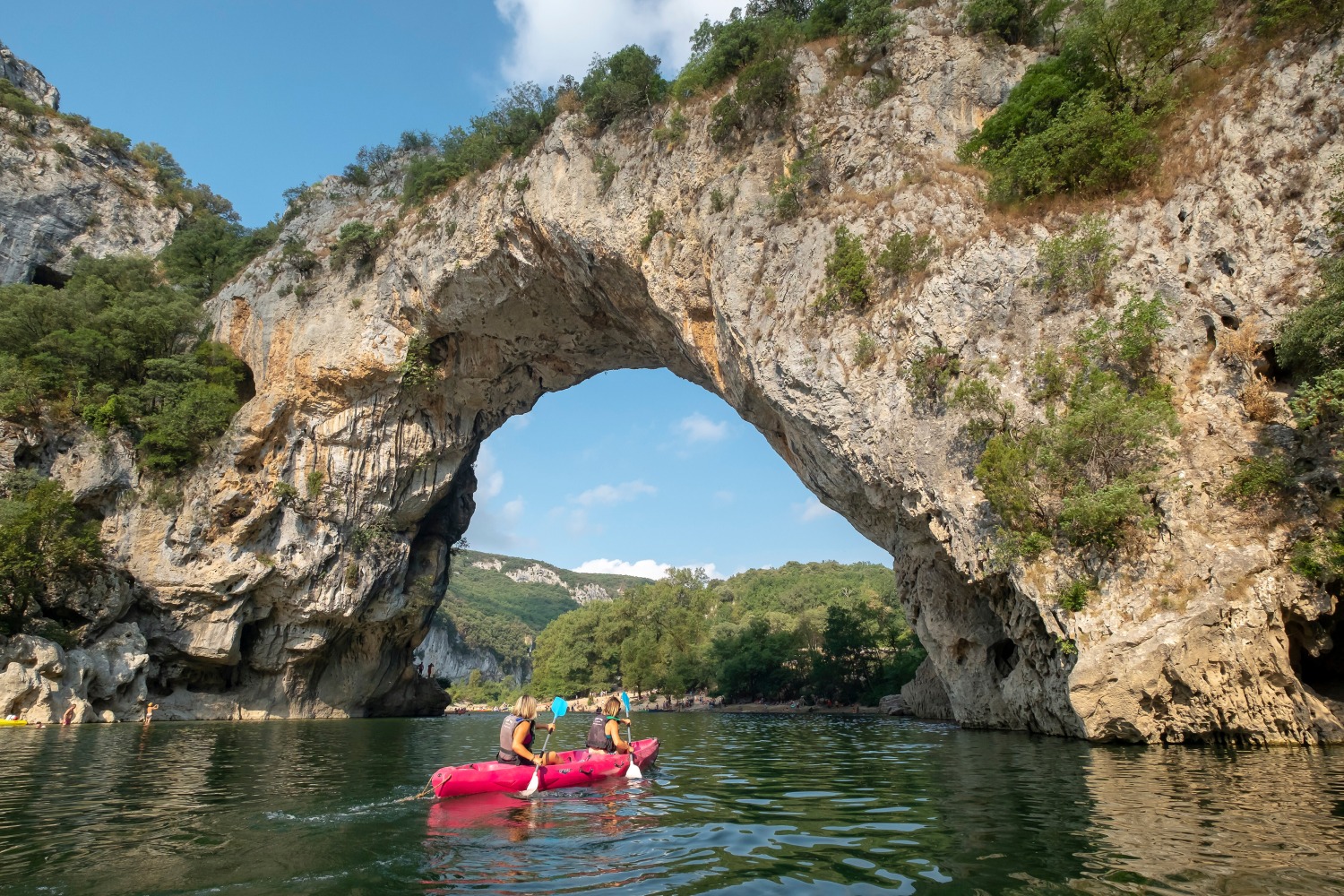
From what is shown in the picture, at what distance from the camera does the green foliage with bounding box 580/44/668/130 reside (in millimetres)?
24047

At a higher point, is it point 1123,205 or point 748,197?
point 748,197

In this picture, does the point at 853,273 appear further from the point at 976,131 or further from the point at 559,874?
the point at 559,874

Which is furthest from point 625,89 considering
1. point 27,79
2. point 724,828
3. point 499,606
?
point 499,606

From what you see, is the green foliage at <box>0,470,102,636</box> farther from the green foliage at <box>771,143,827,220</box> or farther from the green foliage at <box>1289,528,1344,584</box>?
the green foliage at <box>1289,528,1344,584</box>

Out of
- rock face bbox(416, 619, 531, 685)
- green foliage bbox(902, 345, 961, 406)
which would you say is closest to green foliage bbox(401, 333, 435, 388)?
green foliage bbox(902, 345, 961, 406)

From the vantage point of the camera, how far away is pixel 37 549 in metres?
23.6

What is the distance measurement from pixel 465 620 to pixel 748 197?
293 ft

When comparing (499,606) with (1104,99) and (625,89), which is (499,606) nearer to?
(625,89)

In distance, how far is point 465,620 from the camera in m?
99.5

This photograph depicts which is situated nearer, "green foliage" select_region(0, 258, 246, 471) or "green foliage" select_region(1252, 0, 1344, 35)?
"green foliage" select_region(1252, 0, 1344, 35)

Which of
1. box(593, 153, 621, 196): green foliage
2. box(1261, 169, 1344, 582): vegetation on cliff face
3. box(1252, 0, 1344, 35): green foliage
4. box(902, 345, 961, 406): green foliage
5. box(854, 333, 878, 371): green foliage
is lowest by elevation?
box(1261, 169, 1344, 582): vegetation on cliff face

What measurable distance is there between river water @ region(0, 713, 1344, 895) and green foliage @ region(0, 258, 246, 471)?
2014 centimetres

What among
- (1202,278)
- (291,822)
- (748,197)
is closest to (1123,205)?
(1202,278)

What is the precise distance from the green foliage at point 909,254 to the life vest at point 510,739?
13.4m
